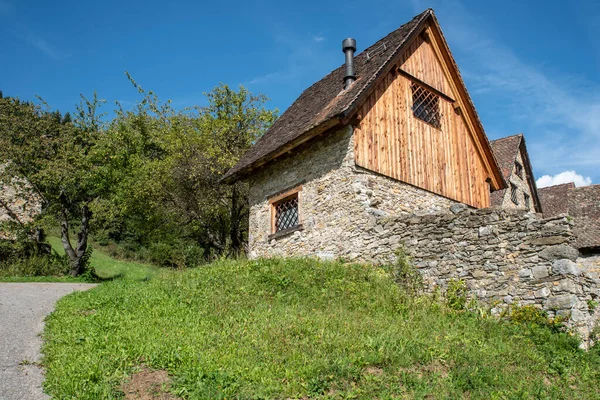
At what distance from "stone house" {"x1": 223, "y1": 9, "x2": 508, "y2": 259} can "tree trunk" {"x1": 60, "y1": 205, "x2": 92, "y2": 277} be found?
8.43 m

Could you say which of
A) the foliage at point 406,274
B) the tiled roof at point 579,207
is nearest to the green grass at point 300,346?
the foliage at point 406,274

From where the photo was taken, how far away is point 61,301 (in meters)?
10.6

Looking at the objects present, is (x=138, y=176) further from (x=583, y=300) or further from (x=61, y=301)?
(x=583, y=300)

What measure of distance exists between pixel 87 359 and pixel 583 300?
8657 mm

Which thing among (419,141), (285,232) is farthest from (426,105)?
(285,232)

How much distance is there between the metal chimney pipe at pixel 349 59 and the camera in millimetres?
14398

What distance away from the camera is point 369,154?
1295 cm

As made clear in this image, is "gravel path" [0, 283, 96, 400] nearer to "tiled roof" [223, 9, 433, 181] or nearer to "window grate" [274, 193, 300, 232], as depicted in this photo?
"window grate" [274, 193, 300, 232]

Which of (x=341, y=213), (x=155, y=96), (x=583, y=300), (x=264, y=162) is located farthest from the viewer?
(x=155, y=96)

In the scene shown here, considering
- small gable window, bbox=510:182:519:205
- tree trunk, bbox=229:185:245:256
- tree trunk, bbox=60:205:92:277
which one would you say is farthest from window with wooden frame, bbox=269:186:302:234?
small gable window, bbox=510:182:519:205

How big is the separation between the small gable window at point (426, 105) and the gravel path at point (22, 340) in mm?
11026

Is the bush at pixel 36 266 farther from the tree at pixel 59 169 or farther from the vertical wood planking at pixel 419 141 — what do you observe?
the vertical wood planking at pixel 419 141

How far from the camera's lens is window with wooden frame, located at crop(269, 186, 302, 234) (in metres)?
14.2

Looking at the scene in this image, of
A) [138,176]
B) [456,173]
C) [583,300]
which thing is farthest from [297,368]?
[138,176]
